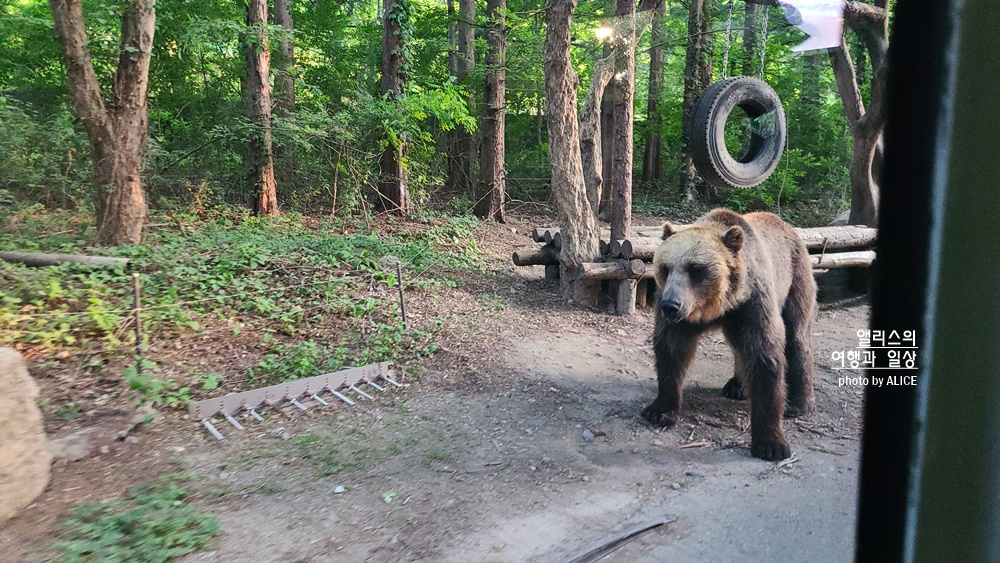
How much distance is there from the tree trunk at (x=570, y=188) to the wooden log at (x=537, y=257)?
520mm

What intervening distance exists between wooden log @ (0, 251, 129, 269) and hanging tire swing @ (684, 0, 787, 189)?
20.7 ft

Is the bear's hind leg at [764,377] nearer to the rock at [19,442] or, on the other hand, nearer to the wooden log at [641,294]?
the wooden log at [641,294]

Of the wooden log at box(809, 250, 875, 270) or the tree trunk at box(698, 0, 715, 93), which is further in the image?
the tree trunk at box(698, 0, 715, 93)

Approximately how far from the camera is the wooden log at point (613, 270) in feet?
26.0

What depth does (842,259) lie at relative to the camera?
9.12 meters

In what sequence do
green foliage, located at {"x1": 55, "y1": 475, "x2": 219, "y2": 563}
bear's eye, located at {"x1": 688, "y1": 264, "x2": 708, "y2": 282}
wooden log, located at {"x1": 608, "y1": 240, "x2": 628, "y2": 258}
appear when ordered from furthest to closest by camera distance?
wooden log, located at {"x1": 608, "y1": 240, "x2": 628, "y2": 258}, bear's eye, located at {"x1": 688, "y1": 264, "x2": 708, "y2": 282}, green foliage, located at {"x1": 55, "y1": 475, "x2": 219, "y2": 563}

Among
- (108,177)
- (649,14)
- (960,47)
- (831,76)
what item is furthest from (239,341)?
(831,76)

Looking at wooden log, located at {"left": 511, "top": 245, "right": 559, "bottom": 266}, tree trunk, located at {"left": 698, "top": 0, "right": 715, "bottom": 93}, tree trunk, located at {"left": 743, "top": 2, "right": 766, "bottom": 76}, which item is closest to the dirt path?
wooden log, located at {"left": 511, "top": 245, "right": 559, "bottom": 266}

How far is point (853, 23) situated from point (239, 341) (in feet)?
27.5

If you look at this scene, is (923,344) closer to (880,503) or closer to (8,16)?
(880,503)

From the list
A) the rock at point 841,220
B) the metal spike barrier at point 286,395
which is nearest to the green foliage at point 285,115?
the rock at point 841,220

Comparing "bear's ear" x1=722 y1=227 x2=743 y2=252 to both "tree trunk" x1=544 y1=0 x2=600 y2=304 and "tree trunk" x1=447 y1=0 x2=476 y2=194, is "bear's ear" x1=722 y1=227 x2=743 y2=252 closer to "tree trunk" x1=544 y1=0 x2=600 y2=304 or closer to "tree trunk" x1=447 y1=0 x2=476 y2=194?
"tree trunk" x1=544 y1=0 x2=600 y2=304

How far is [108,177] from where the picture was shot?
7.82 metres

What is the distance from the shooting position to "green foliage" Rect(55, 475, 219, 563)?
2916 mm
